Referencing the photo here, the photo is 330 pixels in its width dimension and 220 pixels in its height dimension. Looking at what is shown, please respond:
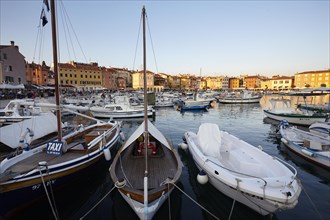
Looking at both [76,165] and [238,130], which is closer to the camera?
[76,165]

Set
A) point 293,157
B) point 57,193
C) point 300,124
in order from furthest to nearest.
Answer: point 300,124
point 293,157
point 57,193

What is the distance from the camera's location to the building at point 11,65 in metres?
38.4

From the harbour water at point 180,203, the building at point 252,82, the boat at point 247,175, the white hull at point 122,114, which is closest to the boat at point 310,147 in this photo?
the harbour water at point 180,203

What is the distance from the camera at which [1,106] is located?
25.6 metres

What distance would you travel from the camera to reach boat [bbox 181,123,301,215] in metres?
5.70

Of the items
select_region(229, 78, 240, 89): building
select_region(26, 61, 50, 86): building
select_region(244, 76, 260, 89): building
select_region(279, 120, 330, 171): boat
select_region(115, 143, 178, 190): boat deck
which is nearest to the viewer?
select_region(115, 143, 178, 190): boat deck

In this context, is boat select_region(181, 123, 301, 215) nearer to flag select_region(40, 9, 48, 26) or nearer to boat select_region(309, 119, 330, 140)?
boat select_region(309, 119, 330, 140)

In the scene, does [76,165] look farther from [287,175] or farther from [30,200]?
[287,175]

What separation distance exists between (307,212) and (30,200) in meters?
10.7

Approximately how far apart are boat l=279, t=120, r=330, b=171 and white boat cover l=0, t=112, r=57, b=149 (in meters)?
18.9

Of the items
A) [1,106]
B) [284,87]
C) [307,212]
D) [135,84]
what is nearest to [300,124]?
[307,212]

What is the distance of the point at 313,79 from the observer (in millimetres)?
114125

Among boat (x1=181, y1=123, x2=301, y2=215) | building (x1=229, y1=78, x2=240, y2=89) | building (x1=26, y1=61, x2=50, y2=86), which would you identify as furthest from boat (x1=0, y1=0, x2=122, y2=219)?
building (x1=229, y1=78, x2=240, y2=89)

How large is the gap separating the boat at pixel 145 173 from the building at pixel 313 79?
425 ft
